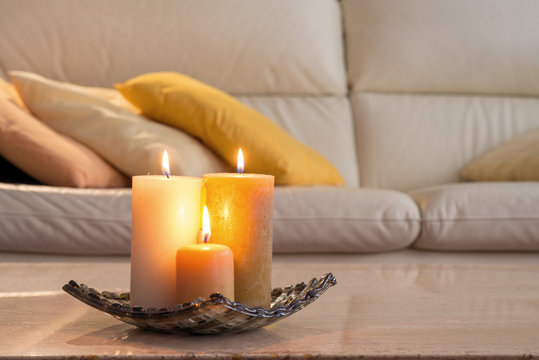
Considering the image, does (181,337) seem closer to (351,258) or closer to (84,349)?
(84,349)

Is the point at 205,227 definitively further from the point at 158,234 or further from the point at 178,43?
the point at 178,43

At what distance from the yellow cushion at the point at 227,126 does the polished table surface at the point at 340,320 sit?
664mm

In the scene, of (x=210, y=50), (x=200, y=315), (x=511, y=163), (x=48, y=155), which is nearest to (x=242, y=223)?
(x=200, y=315)

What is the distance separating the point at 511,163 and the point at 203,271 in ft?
5.09

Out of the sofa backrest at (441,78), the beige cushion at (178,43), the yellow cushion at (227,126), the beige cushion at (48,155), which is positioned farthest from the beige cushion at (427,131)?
the beige cushion at (48,155)

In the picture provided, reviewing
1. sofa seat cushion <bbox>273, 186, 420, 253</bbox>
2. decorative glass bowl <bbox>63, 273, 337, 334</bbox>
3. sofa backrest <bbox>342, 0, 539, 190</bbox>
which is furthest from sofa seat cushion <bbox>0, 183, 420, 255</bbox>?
decorative glass bowl <bbox>63, 273, 337, 334</bbox>

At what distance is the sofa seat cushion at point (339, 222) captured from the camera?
1476 millimetres

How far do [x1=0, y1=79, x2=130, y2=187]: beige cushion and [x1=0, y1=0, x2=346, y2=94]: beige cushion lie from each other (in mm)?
585

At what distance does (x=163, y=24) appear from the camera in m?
2.19

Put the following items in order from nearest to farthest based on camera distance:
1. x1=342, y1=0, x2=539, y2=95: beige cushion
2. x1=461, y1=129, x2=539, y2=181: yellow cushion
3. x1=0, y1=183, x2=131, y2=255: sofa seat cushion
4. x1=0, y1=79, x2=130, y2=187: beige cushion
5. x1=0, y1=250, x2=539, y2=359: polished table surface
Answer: x1=0, y1=250, x2=539, y2=359: polished table surface < x1=0, y1=183, x2=131, y2=255: sofa seat cushion < x1=0, y1=79, x2=130, y2=187: beige cushion < x1=461, y1=129, x2=539, y2=181: yellow cushion < x1=342, y1=0, x2=539, y2=95: beige cushion

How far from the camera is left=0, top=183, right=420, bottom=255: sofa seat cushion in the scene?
1420 mm

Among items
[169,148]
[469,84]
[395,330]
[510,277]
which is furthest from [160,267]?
[469,84]

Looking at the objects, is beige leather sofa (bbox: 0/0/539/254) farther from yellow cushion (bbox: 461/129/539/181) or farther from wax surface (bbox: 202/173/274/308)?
wax surface (bbox: 202/173/274/308)

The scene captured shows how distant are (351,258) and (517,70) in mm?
1161
